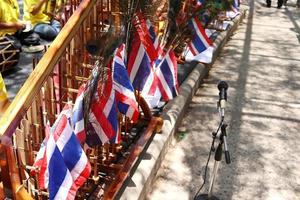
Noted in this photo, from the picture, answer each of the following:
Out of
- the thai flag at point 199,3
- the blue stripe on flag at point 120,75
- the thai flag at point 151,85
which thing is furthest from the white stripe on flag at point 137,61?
the thai flag at point 199,3

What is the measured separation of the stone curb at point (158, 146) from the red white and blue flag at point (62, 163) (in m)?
0.85

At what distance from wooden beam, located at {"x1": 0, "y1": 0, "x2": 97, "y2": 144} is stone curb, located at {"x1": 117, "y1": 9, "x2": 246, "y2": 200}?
1.16 meters

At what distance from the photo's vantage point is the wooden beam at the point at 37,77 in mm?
2068

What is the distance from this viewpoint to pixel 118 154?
3.63 meters

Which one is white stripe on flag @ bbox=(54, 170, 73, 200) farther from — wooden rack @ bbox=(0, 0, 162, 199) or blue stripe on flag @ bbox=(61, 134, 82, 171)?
wooden rack @ bbox=(0, 0, 162, 199)

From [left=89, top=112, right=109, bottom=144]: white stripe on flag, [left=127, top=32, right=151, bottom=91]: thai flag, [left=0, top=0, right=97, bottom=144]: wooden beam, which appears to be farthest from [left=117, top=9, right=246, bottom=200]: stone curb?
[left=0, top=0, right=97, bottom=144]: wooden beam

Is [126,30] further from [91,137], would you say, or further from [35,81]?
[35,81]

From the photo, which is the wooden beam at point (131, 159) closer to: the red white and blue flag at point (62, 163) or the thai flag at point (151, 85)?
the thai flag at point (151, 85)

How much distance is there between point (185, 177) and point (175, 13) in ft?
6.52

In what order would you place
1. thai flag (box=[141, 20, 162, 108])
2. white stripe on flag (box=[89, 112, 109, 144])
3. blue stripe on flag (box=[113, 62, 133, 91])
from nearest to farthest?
white stripe on flag (box=[89, 112, 109, 144])
blue stripe on flag (box=[113, 62, 133, 91])
thai flag (box=[141, 20, 162, 108])

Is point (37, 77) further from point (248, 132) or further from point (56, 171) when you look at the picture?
point (248, 132)

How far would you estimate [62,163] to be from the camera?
86.4 inches

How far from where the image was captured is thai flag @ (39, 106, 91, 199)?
218cm

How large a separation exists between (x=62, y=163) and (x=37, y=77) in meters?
0.47
